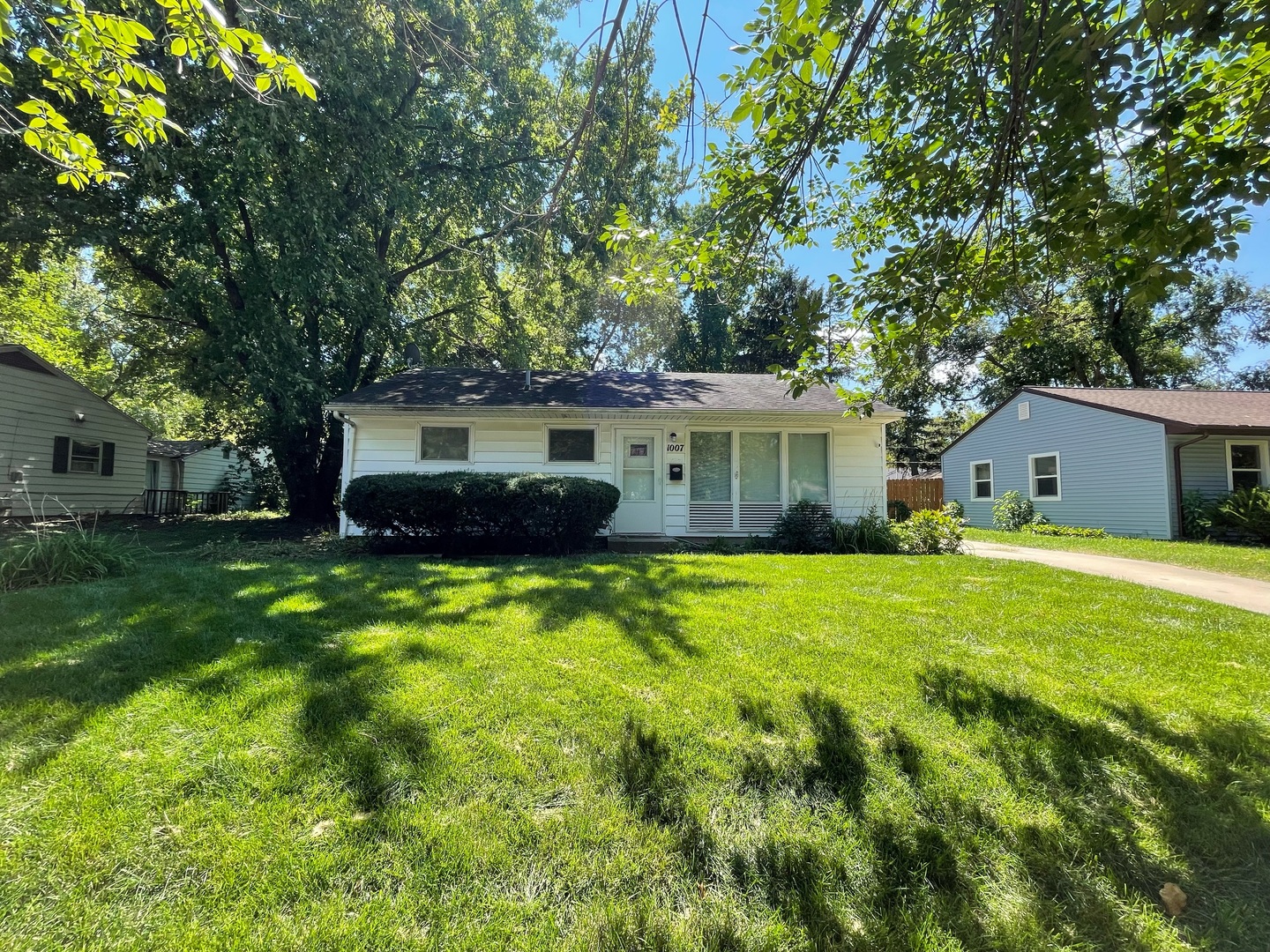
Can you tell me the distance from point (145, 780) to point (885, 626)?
4485 mm

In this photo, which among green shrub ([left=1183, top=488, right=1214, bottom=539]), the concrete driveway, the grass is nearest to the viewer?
the concrete driveway

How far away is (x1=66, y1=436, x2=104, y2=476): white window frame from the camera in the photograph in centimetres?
1337

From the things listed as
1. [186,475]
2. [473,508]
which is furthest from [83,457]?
[473,508]

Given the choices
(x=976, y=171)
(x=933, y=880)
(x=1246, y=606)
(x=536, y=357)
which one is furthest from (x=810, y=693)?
(x=536, y=357)

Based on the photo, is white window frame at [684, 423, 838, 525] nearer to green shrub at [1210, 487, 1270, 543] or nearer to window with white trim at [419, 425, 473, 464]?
window with white trim at [419, 425, 473, 464]

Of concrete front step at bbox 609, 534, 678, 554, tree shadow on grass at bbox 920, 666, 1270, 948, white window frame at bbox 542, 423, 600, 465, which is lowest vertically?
tree shadow on grass at bbox 920, 666, 1270, 948

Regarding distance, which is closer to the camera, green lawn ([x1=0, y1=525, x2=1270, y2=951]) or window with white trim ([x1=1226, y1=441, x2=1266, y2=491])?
green lawn ([x1=0, y1=525, x2=1270, y2=951])

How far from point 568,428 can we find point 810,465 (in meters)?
4.84

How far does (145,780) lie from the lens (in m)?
2.14

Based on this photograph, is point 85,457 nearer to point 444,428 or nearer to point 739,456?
point 444,428

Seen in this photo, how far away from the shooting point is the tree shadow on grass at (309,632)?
250 cm

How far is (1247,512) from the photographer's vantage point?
1111 cm

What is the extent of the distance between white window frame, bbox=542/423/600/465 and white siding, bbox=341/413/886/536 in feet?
0.08

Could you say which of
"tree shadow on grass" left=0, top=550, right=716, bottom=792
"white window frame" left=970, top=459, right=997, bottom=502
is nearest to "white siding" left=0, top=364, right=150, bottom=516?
"tree shadow on grass" left=0, top=550, right=716, bottom=792
